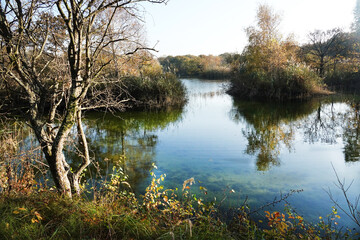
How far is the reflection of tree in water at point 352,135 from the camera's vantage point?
241 inches

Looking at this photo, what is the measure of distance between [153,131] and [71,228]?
7107 millimetres

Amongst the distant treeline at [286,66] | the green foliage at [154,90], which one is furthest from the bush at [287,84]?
the green foliage at [154,90]

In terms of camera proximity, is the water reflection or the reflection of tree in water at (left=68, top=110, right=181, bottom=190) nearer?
the reflection of tree in water at (left=68, top=110, right=181, bottom=190)

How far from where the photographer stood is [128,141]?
310 inches

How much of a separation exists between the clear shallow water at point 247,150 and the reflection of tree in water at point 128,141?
21mm

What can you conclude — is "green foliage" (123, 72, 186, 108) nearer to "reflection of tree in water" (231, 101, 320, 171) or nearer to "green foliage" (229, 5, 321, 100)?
"reflection of tree in water" (231, 101, 320, 171)

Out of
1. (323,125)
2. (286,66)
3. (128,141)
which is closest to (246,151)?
(128,141)

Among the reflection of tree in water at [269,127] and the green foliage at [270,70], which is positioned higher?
the green foliage at [270,70]

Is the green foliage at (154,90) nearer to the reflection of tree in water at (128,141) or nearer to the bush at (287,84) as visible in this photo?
the reflection of tree in water at (128,141)

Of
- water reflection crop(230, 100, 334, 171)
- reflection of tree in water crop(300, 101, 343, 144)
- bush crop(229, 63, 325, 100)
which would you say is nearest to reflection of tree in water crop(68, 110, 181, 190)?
water reflection crop(230, 100, 334, 171)

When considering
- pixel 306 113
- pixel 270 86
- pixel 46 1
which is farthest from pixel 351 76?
pixel 46 1

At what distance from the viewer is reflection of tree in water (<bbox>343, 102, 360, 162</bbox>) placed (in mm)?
6118

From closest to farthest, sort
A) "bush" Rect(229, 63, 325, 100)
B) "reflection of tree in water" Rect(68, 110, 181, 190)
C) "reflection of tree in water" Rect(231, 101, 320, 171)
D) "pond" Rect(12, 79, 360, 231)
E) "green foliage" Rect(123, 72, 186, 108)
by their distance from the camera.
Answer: "pond" Rect(12, 79, 360, 231)
"reflection of tree in water" Rect(68, 110, 181, 190)
"reflection of tree in water" Rect(231, 101, 320, 171)
"green foliage" Rect(123, 72, 186, 108)
"bush" Rect(229, 63, 325, 100)

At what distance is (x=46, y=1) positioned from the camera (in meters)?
2.57
